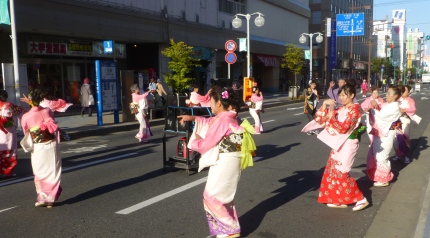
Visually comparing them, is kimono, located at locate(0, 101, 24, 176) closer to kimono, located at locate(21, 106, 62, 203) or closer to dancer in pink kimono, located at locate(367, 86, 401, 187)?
kimono, located at locate(21, 106, 62, 203)

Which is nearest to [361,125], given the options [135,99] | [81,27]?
[135,99]

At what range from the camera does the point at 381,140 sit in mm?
7641

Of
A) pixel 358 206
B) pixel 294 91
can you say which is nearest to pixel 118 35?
pixel 294 91

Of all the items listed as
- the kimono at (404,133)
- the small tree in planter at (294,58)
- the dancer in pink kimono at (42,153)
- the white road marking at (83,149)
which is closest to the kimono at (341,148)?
the dancer in pink kimono at (42,153)

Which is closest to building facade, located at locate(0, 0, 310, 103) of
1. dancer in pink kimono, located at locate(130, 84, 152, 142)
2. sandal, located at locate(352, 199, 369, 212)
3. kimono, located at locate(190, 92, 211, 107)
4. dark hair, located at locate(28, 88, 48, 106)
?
dancer in pink kimono, located at locate(130, 84, 152, 142)

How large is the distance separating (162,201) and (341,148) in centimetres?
268

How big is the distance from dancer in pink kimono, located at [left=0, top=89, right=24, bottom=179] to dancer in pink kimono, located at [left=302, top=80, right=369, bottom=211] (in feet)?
18.0

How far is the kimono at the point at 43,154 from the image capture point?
Result: 21.2 ft

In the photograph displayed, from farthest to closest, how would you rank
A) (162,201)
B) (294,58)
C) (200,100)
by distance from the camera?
(294,58) < (200,100) < (162,201)

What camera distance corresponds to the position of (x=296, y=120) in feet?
65.6

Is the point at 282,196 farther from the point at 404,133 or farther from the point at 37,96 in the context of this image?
the point at 404,133

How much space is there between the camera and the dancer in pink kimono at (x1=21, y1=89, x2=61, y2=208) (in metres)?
6.47

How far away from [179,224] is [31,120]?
2565mm

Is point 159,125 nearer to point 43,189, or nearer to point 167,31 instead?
point 167,31
